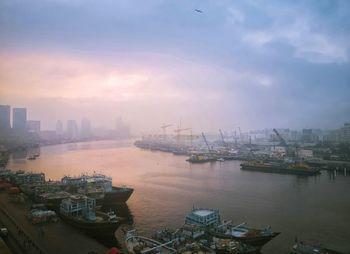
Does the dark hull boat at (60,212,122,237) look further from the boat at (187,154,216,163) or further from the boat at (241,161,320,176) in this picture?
the boat at (187,154,216,163)

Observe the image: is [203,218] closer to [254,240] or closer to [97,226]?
[254,240]

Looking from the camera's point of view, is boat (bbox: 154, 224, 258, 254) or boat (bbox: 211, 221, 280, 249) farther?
boat (bbox: 211, 221, 280, 249)

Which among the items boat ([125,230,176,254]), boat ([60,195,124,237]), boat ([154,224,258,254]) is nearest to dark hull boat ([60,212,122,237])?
boat ([60,195,124,237])

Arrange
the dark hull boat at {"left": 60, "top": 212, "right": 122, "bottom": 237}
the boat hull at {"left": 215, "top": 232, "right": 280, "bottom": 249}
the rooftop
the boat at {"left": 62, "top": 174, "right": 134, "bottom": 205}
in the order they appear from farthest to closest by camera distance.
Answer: the boat at {"left": 62, "top": 174, "right": 134, "bottom": 205}
the rooftop
the dark hull boat at {"left": 60, "top": 212, "right": 122, "bottom": 237}
the boat hull at {"left": 215, "top": 232, "right": 280, "bottom": 249}

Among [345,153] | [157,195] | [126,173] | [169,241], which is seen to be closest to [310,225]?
[169,241]

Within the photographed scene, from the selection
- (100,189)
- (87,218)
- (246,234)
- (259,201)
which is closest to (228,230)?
(246,234)

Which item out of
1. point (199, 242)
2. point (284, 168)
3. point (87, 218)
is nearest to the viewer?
point (199, 242)

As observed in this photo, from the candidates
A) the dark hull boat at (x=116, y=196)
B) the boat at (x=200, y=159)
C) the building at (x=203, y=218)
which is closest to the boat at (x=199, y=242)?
the building at (x=203, y=218)

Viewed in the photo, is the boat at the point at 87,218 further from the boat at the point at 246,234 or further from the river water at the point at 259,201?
the boat at the point at 246,234
